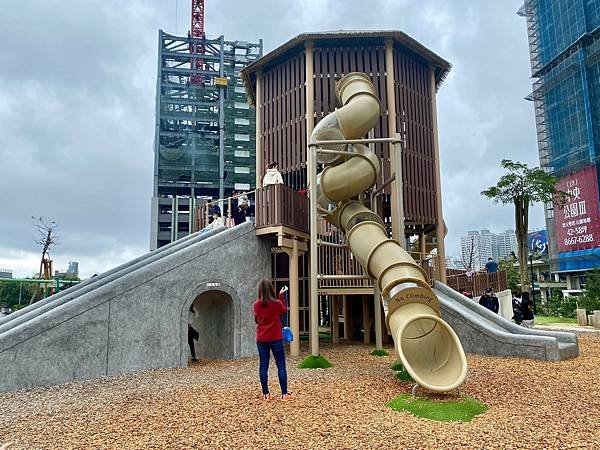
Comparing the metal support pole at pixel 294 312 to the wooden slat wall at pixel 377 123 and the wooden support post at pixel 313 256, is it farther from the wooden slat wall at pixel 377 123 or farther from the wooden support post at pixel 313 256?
the wooden slat wall at pixel 377 123

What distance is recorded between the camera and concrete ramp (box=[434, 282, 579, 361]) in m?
10.3

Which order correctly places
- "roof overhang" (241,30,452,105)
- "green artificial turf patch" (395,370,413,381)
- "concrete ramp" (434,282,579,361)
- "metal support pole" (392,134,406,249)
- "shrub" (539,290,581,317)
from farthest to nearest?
"shrub" (539,290,581,317) < "roof overhang" (241,30,452,105) < "concrete ramp" (434,282,579,361) < "metal support pole" (392,134,406,249) < "green artificial turf patch" (395,370,413,381)

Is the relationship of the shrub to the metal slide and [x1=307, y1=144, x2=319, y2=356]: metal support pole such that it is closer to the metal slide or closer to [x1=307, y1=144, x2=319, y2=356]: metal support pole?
[x1=307, y1=144, x2=319, y2=356]: metal support pole

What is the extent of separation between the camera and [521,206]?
2684cm

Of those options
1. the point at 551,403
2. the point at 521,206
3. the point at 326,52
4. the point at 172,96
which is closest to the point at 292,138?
the point at 326,52

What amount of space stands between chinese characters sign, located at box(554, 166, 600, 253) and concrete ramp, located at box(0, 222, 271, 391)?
167 ft

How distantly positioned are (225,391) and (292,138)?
30.5 feet

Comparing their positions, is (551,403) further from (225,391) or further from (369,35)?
(369,35)

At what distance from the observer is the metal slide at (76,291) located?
946 centimetres

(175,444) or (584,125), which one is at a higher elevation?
(584,125)

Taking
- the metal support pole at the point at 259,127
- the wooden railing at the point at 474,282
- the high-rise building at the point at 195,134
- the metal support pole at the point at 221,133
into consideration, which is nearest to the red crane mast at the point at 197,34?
the high-rise building at the point at 195,134

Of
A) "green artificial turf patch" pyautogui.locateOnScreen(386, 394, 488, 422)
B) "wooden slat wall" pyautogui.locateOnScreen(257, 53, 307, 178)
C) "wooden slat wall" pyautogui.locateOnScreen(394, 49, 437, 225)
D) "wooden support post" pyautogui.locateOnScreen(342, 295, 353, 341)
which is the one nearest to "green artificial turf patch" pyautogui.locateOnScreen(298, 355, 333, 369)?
"green artificial turf patch" pyautogui.locateOnScreen(386, 394, 488, 422)

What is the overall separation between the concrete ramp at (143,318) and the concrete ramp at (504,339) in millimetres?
5101

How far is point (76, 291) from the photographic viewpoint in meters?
10.2
